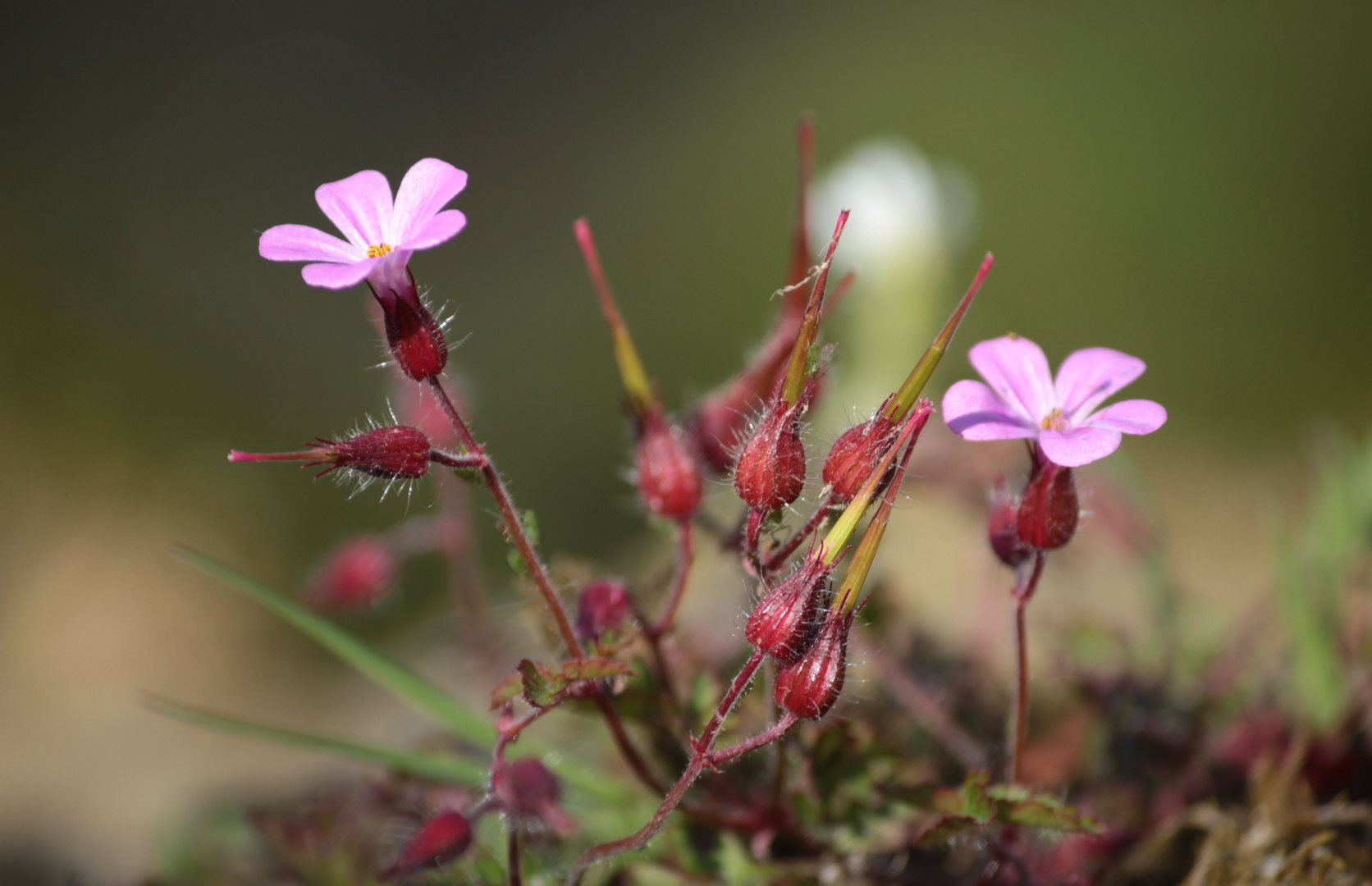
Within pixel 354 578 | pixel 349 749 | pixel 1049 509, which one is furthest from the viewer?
pixel 354 578

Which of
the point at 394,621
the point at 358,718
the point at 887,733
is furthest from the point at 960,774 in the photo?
the point at 394,621

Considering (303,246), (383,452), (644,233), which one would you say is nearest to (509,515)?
(383,452)

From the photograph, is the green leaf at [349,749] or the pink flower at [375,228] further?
the green leaf at [349,749]

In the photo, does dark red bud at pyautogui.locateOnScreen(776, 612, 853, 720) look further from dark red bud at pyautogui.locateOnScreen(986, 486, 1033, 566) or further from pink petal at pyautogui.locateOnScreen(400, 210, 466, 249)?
pink petal at pyautogui.locateOnScreen(400, 210, 466, 249)

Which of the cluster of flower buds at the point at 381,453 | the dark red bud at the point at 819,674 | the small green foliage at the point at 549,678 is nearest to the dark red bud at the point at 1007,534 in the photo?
the dark red bud at the point at 819,674

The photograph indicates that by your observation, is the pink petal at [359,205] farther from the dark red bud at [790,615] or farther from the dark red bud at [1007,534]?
the dark red bud at [1007,534]

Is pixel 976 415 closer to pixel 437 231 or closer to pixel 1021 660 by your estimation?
pixel 1021 660
